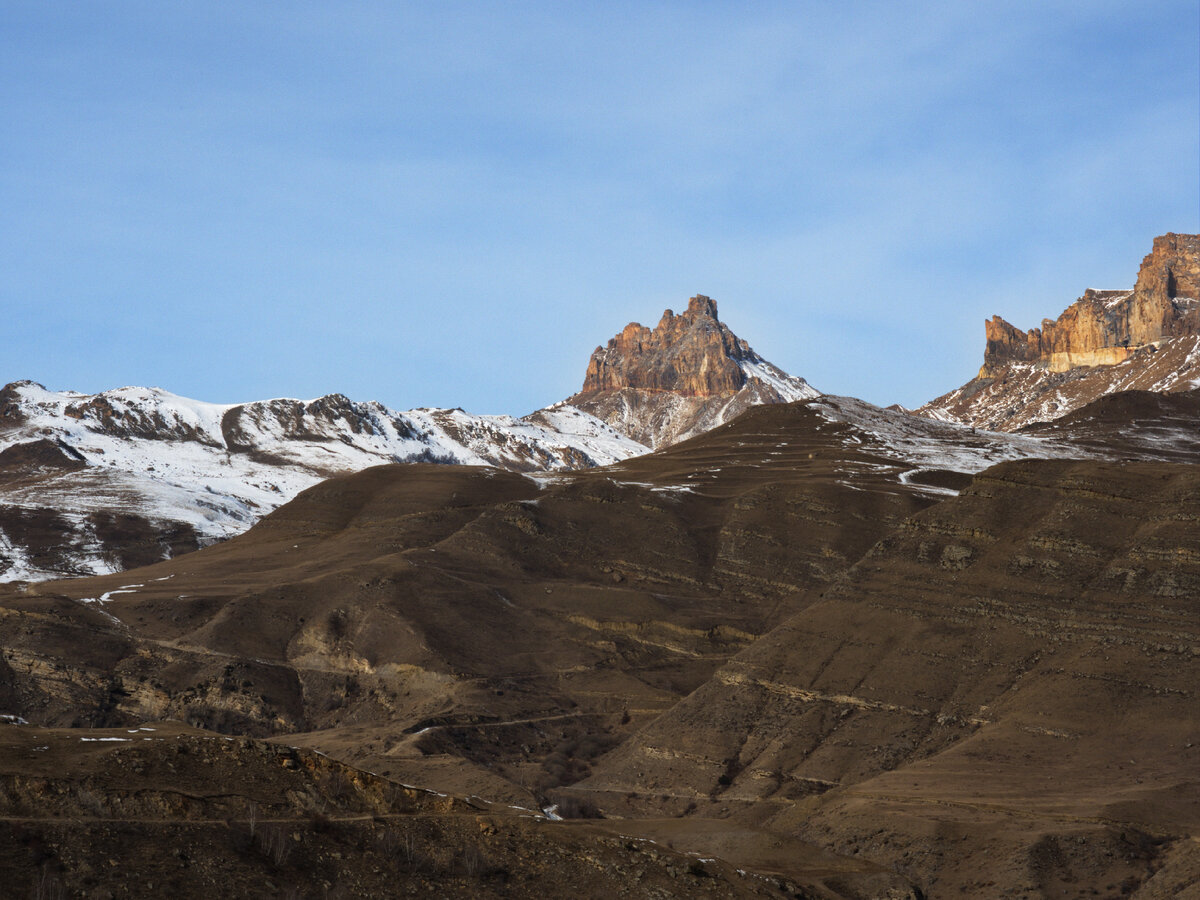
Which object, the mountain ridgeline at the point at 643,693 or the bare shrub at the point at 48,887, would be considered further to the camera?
the mountain ridgeline at the point at 643,693

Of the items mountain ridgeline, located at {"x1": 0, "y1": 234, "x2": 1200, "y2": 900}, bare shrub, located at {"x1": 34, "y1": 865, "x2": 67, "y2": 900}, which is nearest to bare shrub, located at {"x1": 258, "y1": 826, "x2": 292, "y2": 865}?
mountain ridgeline, located at {"x1": 0, "y1": 234, "x2": 1200, "y2": 900}

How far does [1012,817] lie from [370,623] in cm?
7088

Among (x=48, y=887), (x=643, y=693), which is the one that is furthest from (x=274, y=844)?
(x=643, y=693)

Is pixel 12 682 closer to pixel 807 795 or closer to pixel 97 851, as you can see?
pixel 807 795

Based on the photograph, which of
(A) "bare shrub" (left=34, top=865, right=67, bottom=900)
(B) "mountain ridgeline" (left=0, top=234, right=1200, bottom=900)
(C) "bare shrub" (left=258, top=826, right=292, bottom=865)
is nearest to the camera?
(A) "bare shrub" (left=34, top=865, right=67, bottom=900)

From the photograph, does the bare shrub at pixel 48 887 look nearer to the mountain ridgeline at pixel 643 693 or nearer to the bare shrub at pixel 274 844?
the mountain ridgeline at pixel 643 693

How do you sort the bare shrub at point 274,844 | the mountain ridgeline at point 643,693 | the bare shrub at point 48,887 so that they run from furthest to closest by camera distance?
the mountain ridgeline at point 643,693 < the bare shrub at point 274,844 < the bare shrub at point 48,887

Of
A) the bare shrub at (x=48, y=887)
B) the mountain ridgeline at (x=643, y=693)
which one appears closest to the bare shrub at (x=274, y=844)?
the mountain ridgeline at (x=643, y=693)

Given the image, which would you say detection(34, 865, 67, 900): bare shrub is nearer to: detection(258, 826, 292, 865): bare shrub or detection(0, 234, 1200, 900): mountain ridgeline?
detection(0, 234, 1200, 900): mountain ridgeline

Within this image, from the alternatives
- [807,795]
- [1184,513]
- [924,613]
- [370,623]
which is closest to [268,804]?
[807,795]

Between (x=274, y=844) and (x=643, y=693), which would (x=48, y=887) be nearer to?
(x=274, y=844)

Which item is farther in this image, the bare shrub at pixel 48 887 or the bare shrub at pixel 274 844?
the bare shrub at pixel 274 844

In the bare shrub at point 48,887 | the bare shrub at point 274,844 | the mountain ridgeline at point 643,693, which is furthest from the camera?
the mountain ridgeline at point 643,693

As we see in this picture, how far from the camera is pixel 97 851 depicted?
32875mm
